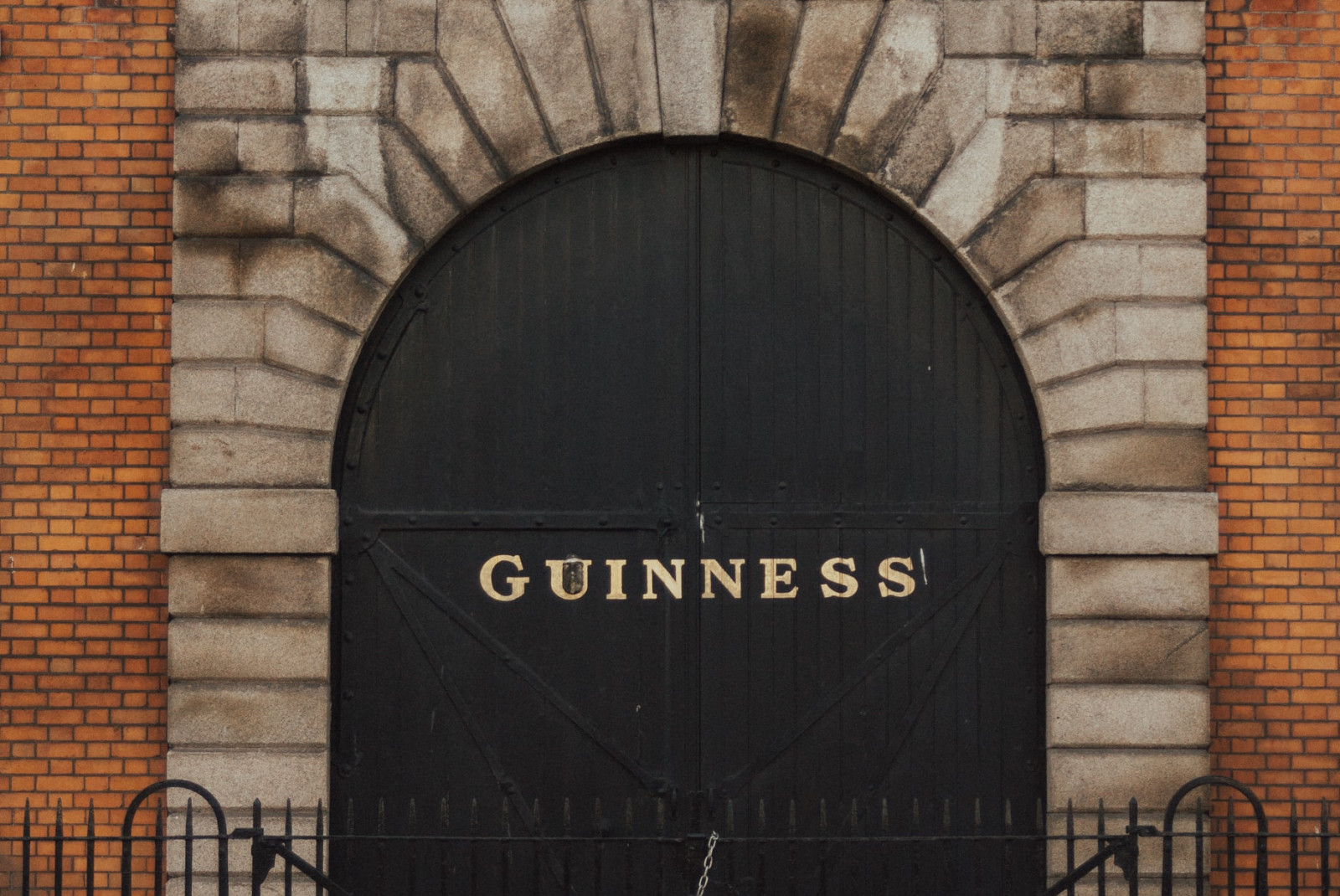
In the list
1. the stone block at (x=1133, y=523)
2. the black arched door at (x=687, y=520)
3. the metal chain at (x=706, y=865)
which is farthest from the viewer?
the black arched door at (x=687, y=520)

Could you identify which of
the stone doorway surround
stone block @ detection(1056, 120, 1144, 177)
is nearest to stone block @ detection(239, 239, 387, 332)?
the stone doorway surround

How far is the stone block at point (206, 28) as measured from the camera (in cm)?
629

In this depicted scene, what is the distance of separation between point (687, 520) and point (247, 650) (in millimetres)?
2028

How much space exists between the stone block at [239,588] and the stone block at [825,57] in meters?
3.04

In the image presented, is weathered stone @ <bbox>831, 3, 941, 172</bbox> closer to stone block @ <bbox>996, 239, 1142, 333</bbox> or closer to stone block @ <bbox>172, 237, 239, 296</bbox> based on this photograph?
stone block @ <bbox>996, 239, 1142, 333</bbox>

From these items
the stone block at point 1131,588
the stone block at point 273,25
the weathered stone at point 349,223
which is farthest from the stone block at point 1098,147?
the stone block at point 273,25

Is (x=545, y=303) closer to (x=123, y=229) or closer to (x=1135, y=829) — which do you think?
(x=123, y=229)

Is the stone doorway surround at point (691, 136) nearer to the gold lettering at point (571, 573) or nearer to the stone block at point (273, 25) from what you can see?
the stone block at point (273, 25)

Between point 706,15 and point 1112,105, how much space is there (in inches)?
73.9

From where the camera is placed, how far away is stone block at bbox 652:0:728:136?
6.38 meters

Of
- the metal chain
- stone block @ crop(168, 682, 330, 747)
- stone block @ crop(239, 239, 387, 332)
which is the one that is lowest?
the metal chain

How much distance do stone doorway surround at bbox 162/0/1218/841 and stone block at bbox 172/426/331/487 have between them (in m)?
0.01

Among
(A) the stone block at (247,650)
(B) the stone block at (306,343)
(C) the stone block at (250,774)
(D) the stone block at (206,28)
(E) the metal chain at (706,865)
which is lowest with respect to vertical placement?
(E) the metal chain at (706,865)

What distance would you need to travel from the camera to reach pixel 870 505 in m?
6.51
